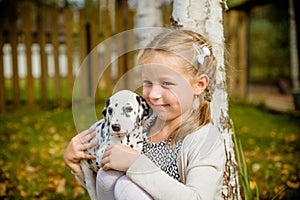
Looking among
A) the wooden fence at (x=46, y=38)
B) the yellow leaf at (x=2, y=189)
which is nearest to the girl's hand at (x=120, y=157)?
the yellow leaf at (x=2, y=189)

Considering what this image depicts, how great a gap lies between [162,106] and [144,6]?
12.9ft

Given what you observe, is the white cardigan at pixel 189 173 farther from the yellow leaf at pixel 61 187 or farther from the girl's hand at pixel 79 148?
the yellow leaf at pixel 61 187

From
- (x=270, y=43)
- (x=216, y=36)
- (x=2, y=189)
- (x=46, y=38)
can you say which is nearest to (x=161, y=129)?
(x=216, y=36)

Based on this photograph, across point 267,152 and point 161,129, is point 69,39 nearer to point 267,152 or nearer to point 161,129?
point 267,152

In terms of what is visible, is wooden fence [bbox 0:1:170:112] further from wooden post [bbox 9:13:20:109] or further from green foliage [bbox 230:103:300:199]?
green foliage [bbox 230:103:300:199]

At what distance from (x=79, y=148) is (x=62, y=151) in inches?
110

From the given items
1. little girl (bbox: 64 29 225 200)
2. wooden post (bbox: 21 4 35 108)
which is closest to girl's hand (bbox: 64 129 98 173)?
little girl (bbox: 64 29 225 200)

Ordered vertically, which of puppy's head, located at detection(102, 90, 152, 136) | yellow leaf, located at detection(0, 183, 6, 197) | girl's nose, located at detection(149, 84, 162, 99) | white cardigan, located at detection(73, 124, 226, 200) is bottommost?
yellow leaf, located at detection(0, 183, 6, 197)

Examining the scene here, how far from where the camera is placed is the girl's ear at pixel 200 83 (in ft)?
5.53

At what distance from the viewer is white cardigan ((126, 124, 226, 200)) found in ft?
5.04

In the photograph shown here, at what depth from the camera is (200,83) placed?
170 centimetres

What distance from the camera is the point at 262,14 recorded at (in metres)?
14.3

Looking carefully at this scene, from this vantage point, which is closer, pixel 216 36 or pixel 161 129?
pixel 161 129

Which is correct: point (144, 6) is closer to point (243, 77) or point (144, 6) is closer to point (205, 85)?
point (243, 77)
